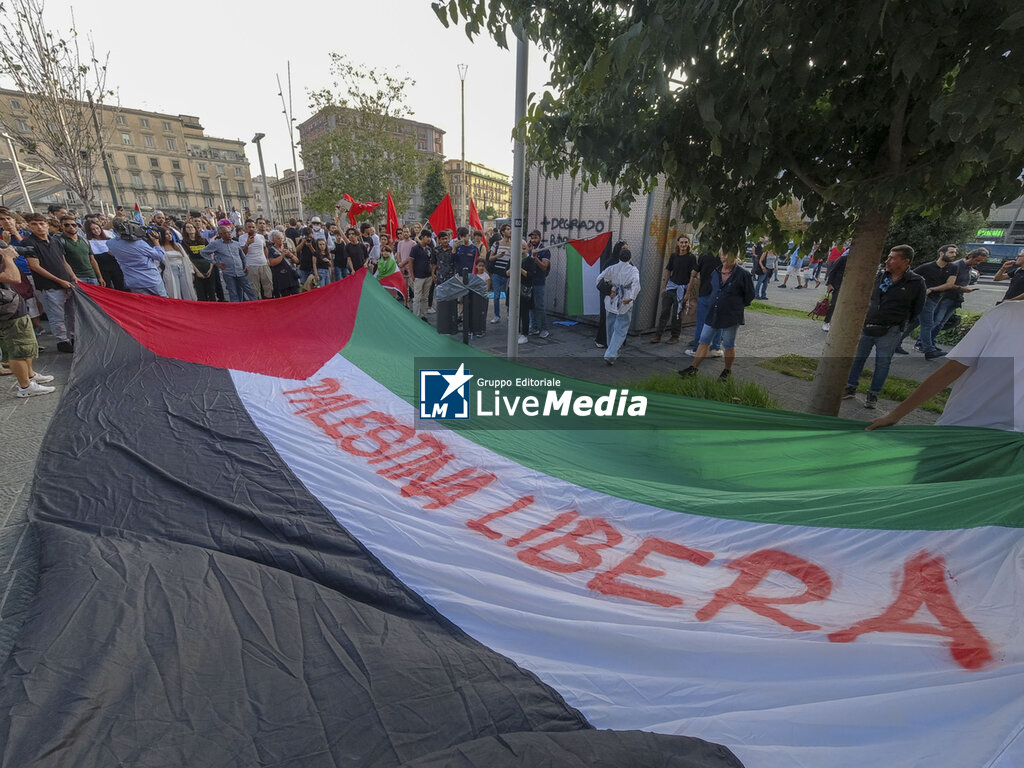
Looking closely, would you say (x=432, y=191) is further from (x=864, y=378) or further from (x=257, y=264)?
(x=864, y=378)

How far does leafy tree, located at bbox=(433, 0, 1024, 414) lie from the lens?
5.70 ft

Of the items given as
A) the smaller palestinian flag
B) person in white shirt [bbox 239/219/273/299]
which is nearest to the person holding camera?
person in white shirt [bbox 239/219/273/299]

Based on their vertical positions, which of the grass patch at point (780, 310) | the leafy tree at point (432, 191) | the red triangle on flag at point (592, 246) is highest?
the leafy tree at point (432, 191)

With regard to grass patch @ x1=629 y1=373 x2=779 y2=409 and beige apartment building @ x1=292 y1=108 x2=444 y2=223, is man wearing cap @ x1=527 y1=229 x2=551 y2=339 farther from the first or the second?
beige apartment building @ x1=292 y1=108 x2=444 y2=223

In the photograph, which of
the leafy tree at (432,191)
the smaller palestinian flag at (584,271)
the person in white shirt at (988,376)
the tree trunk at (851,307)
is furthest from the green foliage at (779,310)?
the leafy tree at (432,191)

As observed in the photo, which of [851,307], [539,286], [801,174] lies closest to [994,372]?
[851,307]

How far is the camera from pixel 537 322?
9.19 m

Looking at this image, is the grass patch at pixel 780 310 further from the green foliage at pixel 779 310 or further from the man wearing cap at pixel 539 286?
the man wearing cap at pixel 539 286

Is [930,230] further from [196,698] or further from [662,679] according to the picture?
[196,698]

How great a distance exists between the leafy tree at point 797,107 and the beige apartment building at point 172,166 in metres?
76.7

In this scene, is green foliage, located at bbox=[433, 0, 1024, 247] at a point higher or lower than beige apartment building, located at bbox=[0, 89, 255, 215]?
lower

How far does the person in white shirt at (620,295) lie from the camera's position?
702cm

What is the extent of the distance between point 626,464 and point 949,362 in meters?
1.75

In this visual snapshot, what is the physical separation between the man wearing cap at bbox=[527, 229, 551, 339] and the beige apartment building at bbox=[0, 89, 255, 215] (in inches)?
2806
